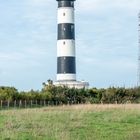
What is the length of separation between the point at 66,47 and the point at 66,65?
2.38 metres

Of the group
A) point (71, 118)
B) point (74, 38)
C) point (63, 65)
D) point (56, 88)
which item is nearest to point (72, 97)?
point (56, 88)

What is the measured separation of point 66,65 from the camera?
6431 centimetres

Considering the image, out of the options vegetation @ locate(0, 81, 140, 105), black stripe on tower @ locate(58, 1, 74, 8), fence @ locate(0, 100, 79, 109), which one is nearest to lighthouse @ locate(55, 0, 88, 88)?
black stripe on tower @ locate(58, 1, 74, 8)

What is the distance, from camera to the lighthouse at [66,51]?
6494 centimetres

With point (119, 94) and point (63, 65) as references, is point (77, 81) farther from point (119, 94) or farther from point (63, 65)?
point (119, 94)

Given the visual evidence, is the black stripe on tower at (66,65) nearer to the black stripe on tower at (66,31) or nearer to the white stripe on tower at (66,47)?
the white stripe on tower at (66,47)

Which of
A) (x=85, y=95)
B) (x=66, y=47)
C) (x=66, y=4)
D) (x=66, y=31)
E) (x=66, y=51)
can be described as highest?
(x=66, y=4)

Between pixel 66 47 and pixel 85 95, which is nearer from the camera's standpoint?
pixel 85 95

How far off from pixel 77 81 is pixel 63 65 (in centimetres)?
402

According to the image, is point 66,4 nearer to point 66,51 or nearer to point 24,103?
point 66,51

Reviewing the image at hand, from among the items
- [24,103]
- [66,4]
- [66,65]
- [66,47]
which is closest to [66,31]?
[66,47]

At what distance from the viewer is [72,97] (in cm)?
5919

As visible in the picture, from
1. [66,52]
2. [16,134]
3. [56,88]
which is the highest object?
[66,52]

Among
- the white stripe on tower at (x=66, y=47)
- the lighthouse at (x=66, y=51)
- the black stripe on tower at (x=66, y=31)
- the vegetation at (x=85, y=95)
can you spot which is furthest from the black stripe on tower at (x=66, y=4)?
the vegetation at (x=85, y=95)
